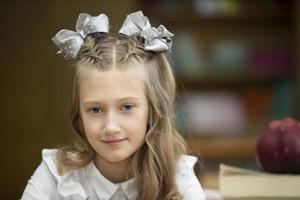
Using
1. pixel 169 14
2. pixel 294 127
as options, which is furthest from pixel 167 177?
pixel 169 14

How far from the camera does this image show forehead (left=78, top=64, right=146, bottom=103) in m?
1.01

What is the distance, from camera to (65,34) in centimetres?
109

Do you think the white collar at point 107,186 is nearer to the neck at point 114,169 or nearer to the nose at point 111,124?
the neck at point 114,169

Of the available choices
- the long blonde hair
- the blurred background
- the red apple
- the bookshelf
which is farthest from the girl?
the bookshelf

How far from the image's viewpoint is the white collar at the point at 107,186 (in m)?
1.13

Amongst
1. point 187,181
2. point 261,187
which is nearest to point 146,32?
point 187,181

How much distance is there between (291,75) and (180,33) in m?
0.58

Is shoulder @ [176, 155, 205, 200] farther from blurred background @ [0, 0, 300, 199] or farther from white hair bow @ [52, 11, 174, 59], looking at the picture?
blurred background @ [0, 0, 300, 199]

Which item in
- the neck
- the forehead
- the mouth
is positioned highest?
the forehead

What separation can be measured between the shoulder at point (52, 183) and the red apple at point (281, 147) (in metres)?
0.37

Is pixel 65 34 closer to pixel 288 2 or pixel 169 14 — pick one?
pixel 169 14

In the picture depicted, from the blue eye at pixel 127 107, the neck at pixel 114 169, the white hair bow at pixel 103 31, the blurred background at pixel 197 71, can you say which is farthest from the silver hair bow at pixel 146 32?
the blurred background at pixel 197 71

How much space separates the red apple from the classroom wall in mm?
1565

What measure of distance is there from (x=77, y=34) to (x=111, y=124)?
190mm
